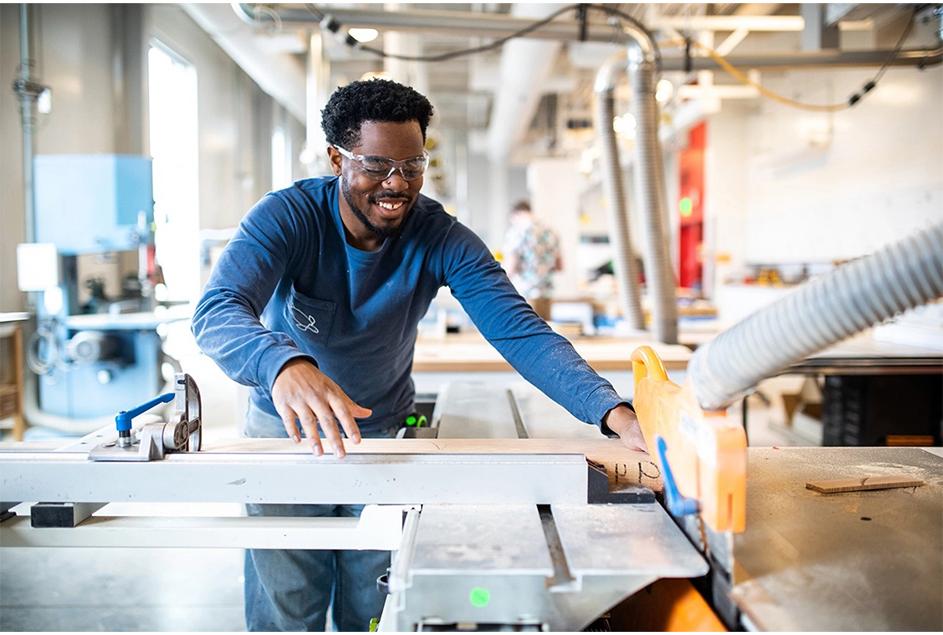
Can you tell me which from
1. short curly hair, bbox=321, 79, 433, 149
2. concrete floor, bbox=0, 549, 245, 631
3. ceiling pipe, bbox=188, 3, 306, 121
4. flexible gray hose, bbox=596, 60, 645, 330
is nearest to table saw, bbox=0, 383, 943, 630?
short curly hair, bbox=321, 79, 433, 149

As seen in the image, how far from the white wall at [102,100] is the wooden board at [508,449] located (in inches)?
150

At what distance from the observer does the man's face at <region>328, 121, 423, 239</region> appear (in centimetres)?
124

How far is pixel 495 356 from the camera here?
2.47 meters

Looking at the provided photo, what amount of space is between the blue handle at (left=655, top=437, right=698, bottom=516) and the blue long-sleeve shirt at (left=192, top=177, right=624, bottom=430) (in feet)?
0.97

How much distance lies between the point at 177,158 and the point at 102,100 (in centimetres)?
146

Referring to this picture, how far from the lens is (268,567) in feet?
4.53

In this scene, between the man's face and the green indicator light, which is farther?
the man's face

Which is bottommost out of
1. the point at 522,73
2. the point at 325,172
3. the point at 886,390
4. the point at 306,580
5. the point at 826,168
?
the point at 306,580

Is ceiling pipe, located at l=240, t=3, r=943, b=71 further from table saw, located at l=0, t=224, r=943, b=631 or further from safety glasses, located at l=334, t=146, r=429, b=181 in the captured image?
table saw, located at l=0, t=224, r=943, b=631

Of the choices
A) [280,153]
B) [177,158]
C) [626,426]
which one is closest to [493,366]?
[626,426]

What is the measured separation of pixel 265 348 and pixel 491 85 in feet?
21.6

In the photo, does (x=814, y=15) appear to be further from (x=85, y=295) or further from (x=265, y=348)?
(x=85, y=295)

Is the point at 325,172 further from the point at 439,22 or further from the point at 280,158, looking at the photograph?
the point at 280,158

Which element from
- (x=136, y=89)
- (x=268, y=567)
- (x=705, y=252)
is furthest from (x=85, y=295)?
(x=705, y=252)
